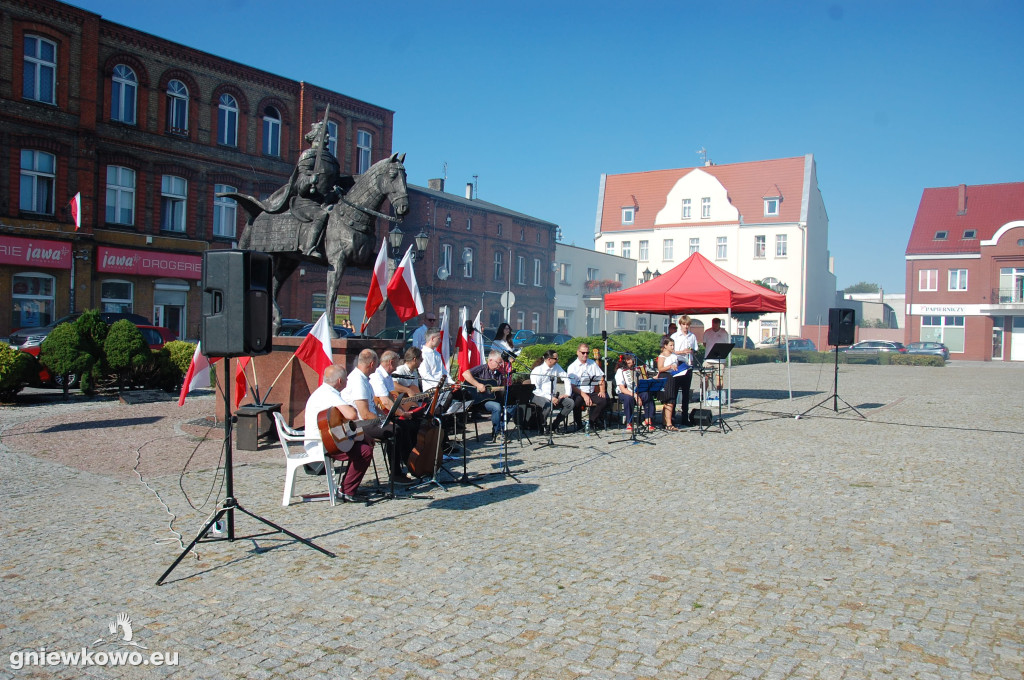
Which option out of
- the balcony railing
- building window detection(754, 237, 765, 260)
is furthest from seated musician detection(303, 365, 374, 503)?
the balcony railing

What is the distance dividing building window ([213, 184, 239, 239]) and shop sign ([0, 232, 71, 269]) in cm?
634

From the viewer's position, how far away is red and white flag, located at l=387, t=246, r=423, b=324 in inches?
450

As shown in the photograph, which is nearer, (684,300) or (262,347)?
(262,347)

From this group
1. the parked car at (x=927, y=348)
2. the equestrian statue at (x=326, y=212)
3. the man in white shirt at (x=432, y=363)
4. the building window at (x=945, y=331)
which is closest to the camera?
the man in white shirt at (x=432, y=363)

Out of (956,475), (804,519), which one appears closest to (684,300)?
(956,475)

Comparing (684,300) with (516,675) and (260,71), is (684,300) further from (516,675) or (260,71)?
(260,71)

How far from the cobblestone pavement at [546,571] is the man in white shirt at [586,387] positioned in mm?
2407

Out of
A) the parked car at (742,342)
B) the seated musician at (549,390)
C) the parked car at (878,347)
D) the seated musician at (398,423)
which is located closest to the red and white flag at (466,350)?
the seated musician at (549,390)

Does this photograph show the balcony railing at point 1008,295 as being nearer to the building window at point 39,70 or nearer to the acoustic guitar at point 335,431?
the building window at point 39,70

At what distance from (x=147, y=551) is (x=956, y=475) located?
8572mm

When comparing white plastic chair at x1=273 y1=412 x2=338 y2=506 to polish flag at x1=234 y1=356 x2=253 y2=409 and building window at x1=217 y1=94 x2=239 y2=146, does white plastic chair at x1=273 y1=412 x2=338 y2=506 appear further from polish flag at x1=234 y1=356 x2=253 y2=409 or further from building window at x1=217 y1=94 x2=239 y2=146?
building window at x1=217 y1=94 x2=239 y2=146

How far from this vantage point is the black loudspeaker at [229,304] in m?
5.47

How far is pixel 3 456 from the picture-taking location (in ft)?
30.3

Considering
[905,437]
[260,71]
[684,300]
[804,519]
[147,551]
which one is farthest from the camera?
[260,71]
